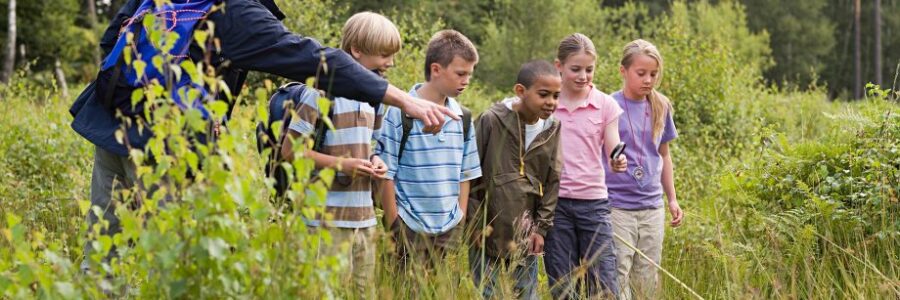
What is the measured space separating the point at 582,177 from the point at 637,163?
49 centimetres

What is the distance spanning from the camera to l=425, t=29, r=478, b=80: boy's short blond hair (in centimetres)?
460

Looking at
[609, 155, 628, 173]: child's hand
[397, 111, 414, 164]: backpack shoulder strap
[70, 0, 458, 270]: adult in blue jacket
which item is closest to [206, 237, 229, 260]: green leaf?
[70, 0, 458, 270]: adult in blue jacket

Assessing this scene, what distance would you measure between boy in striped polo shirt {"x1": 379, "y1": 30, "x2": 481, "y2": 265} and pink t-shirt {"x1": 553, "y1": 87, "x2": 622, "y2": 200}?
0.69 metres

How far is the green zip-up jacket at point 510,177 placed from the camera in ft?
15.6

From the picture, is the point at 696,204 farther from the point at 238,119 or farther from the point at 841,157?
Result: the point at 238,119

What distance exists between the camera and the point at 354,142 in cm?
422

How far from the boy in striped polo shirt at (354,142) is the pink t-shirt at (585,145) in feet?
3.79

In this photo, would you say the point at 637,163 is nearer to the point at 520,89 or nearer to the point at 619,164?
the point at 619,164

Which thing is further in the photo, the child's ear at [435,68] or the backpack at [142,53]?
the child's ear at [435,68]

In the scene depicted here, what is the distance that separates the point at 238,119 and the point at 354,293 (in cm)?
118

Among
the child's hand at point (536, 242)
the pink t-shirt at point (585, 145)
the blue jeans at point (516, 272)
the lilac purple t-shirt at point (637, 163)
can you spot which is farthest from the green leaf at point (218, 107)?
the lilac purple t-shirt at point (637, 163)

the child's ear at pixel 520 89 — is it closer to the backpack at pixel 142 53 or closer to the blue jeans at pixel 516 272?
the blue jeans at pixel 516 272

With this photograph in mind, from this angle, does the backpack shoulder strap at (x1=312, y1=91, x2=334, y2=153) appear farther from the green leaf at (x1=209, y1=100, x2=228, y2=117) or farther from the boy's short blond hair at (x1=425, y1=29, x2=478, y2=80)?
the green leaf at (x1=209, y1=100, x2=228, y2=117)

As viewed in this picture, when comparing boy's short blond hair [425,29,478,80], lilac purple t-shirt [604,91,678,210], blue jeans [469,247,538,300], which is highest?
boy's short blond hair [425,29,478,80]
